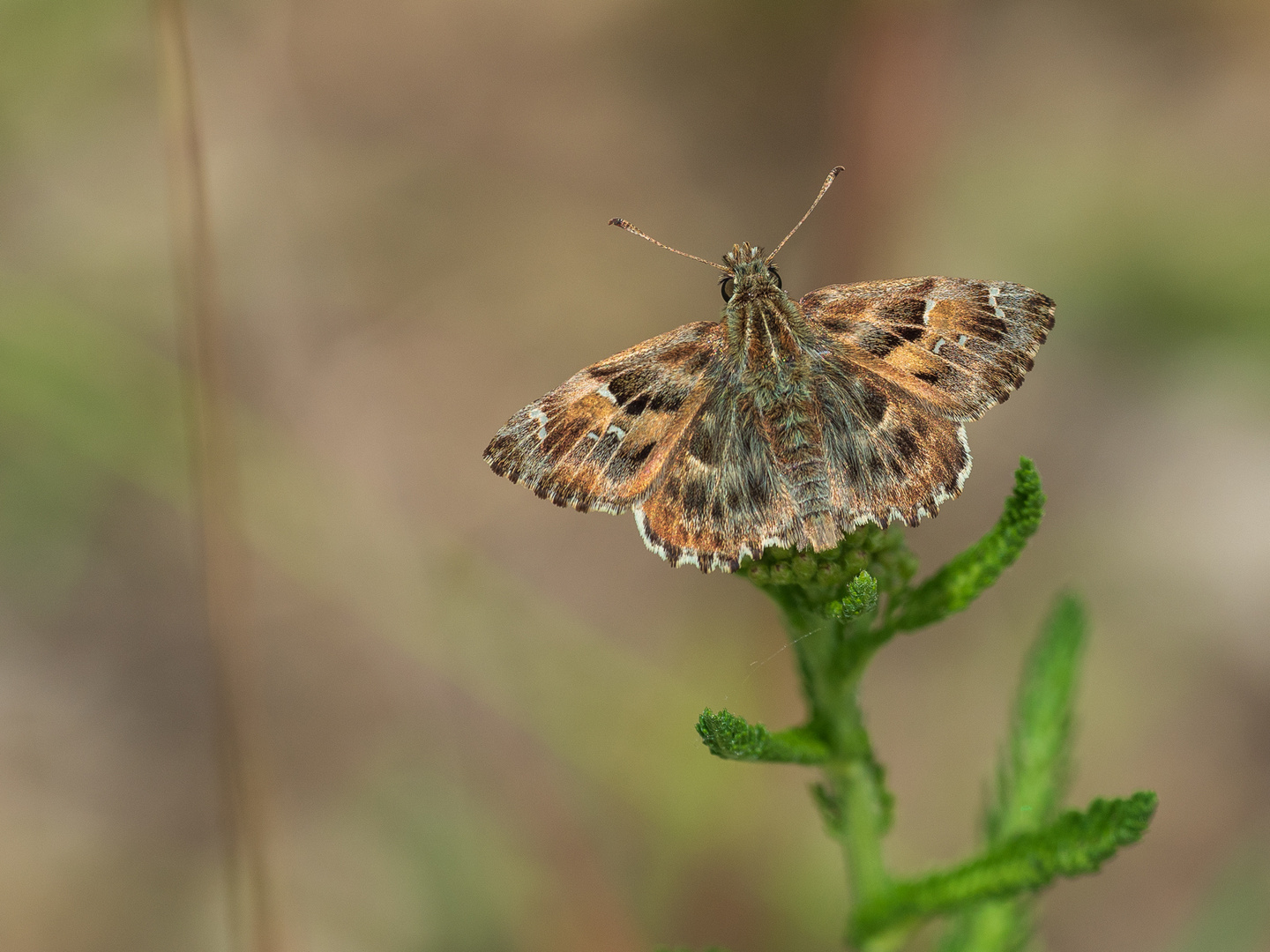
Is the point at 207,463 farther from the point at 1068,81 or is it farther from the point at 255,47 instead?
the point at 1068,81

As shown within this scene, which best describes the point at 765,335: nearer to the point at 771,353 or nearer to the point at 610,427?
the point at 771,353

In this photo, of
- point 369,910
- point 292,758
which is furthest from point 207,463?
point 369,910

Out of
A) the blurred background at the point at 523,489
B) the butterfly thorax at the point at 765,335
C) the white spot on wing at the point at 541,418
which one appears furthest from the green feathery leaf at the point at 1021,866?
the blurred background at the point at 523,489

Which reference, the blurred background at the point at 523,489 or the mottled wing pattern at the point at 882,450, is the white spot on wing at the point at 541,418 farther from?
the blurred background at the point at 523,489

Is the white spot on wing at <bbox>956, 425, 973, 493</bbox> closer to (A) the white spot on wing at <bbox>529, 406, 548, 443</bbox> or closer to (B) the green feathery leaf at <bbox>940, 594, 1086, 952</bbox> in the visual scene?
(B) the green feathery leaf at <bbox>940, 594, 1086, 952</bbox>

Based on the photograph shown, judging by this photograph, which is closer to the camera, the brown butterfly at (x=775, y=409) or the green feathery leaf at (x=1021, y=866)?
the green feathery leaf at (x=1021, y=866)
